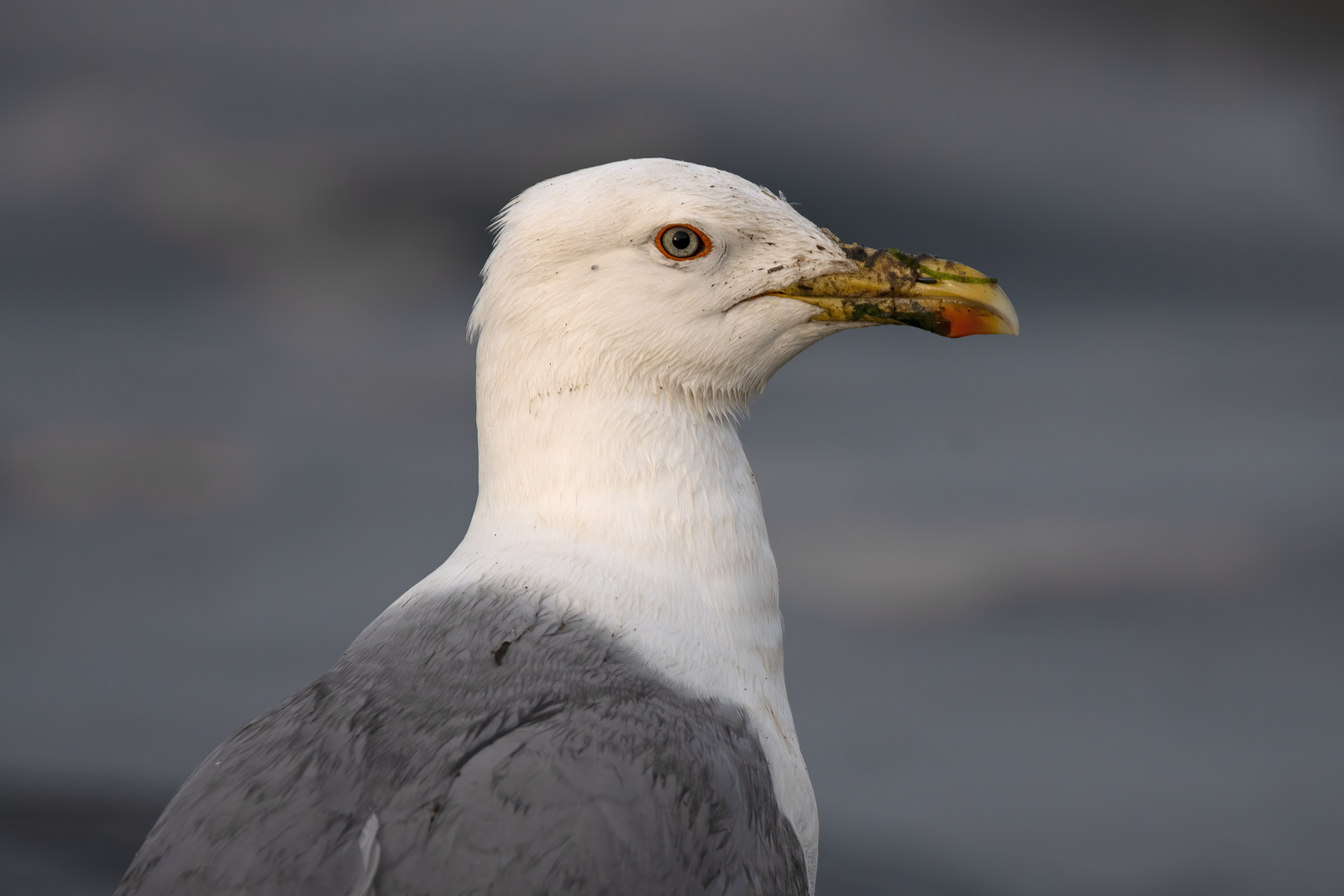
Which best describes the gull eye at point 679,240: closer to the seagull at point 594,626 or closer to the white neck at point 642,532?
the seagull at point 594,626

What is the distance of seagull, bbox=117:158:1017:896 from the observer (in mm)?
1136

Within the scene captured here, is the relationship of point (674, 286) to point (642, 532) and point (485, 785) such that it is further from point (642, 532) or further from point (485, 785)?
point (485, 785)

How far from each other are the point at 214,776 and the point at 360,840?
0.84ft

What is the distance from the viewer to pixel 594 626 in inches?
54.7

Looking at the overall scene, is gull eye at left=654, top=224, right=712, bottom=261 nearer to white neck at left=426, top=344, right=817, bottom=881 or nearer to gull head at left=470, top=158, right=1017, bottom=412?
gull head at left=470, top=158, right=1017, bottom=412

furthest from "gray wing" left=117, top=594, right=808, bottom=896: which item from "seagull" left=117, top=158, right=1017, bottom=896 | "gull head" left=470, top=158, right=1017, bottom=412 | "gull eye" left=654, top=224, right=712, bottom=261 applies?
"gull eye" left=654, top=224, right=712, bottom=261

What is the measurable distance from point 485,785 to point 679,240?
725 mm

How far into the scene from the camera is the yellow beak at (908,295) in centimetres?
153

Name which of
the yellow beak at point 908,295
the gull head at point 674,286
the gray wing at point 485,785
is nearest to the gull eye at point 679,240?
the gull head at point 674,286

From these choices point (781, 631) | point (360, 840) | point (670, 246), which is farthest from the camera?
point (781, 631)

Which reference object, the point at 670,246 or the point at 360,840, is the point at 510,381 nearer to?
the point at 670,246

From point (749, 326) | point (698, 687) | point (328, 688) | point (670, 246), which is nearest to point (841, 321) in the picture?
point (749, 326)

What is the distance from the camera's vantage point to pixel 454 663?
132 centimetres

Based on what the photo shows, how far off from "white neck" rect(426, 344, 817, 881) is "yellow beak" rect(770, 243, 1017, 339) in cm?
23
